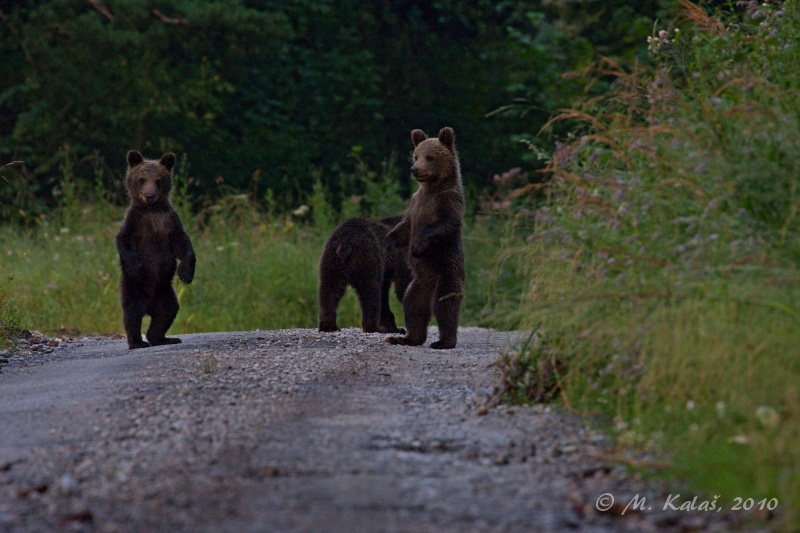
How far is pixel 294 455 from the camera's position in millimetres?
4711

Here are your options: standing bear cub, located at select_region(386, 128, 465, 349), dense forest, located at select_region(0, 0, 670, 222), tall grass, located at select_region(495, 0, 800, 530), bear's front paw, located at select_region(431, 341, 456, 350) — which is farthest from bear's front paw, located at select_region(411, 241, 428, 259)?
dense forest, located at select_region(0, 0, 670, 222)

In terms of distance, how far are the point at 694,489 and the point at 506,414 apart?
1.71 m

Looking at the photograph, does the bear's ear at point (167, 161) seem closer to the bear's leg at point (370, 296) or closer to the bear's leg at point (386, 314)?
the bear's leg at point (370, 296)

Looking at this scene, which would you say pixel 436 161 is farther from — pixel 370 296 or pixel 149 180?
pixel 149 180

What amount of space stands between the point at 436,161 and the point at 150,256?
7.72ft

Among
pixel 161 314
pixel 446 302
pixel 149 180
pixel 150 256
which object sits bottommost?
pixel 161 314

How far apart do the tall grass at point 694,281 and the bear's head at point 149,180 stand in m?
3.40

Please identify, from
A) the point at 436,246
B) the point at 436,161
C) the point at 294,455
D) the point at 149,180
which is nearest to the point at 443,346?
the point at 436,246

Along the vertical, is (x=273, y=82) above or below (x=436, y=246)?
above

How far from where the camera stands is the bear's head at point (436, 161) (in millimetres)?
8836

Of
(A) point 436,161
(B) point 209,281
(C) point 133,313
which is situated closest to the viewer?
(A) point 436,161

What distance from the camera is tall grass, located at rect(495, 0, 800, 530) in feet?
14.9

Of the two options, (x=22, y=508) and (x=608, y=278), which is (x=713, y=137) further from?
(x=22, y=508)

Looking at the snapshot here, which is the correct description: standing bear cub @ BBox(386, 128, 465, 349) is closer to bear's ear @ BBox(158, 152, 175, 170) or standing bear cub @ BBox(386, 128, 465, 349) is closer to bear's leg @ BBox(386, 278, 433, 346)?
bear's leg @ BBox(386, 278, 433, 346)
